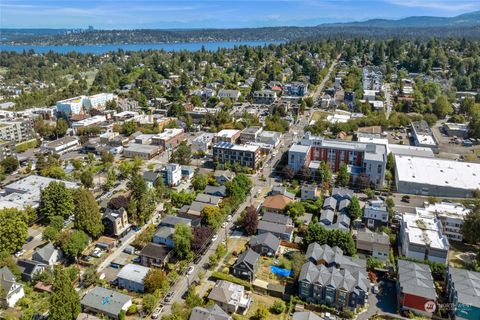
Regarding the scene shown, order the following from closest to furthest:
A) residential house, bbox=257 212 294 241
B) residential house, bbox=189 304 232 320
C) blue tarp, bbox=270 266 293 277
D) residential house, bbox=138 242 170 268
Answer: residential house, bbox=189 304 232 320 < blue tarp, bbox=270 266 293 277 < residential house, bbox=138 242 170 268 < residential house, bbox=257 212 294 241

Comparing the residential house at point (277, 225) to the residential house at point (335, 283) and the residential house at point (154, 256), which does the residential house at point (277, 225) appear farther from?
the residential house at point (154, 256)

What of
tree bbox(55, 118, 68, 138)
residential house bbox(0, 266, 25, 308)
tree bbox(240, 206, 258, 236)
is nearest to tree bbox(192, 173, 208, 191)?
tree bbox(240, 206, 258, 236)

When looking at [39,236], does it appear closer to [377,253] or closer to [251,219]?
[251,219]

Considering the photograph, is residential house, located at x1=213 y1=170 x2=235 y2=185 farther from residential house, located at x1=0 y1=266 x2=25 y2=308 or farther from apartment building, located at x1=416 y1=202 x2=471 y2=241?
residential house, located at x1=0 y1=266 x2=25 y2=308

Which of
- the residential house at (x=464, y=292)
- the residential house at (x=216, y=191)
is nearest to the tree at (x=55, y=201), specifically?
the residential house at (x=216, y=191)

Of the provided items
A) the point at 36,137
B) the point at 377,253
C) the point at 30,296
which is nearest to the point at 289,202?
the point at 377,253
